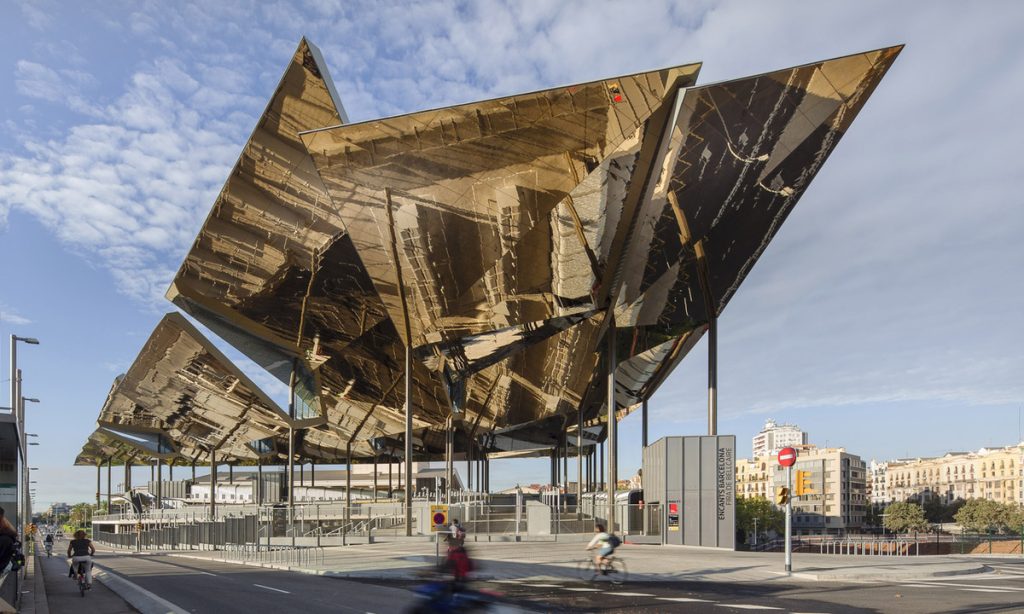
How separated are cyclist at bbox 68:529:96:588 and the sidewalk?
18.2 feet

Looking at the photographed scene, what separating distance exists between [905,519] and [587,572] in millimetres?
113948

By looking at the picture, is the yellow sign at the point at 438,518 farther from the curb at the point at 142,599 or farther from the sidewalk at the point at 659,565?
the curb at the point at 142,599

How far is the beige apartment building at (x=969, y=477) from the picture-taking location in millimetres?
157875

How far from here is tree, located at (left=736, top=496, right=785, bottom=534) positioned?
360 feet

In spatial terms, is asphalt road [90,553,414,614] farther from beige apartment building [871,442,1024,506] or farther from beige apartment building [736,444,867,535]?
beige apartment building [871,442,1024,506]

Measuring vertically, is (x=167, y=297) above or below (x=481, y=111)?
below

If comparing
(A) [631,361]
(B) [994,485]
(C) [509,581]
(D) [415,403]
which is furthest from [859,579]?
(B) [994,485]

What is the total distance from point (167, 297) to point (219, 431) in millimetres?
30811

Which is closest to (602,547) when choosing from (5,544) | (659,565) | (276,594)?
(659,565)

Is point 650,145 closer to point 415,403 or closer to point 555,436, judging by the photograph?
point 415,403

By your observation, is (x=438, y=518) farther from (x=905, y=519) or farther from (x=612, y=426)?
(x=905, y=519)

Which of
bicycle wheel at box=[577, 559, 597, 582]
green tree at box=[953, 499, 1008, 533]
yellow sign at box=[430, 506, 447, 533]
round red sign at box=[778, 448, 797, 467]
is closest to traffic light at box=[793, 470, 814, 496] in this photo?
round red sign at box=[778, 448, 797, 467]

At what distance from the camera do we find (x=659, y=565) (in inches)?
837

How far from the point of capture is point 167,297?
134ft
